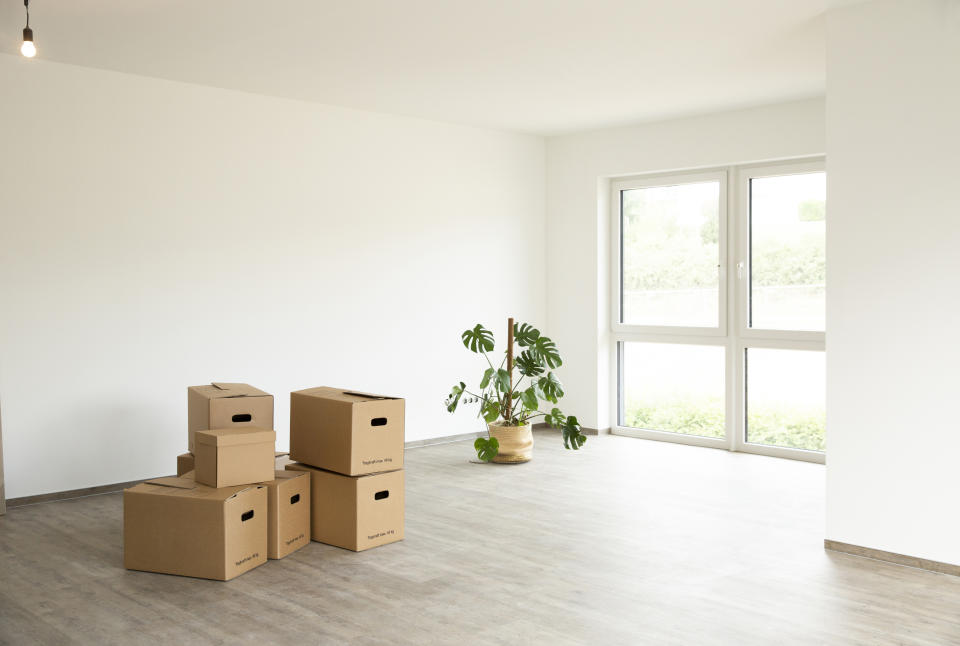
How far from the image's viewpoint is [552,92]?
5.61 metres

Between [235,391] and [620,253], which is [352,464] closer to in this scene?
[235,391]

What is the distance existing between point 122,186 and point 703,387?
4372mm

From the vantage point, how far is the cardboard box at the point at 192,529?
3.57m

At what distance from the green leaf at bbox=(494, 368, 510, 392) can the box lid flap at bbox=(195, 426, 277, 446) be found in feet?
8.01

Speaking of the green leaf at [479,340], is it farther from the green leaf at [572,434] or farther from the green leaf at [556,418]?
the green leaf at [572,434]

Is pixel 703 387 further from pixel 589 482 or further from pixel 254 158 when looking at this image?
pixel 254 158

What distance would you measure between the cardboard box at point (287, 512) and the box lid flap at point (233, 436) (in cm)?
21

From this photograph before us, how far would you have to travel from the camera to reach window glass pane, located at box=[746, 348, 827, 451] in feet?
19.9

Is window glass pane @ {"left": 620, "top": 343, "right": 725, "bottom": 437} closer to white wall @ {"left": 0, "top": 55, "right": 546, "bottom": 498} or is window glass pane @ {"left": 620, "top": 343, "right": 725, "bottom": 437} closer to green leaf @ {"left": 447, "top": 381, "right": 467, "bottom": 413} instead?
white wall @ {"left": 0, "top": 55, "right": 546, "bottom": 498}

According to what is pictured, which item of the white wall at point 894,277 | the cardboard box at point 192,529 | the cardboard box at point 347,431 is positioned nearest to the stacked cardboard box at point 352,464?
the cardboard box at point 347,431

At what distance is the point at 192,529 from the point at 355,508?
74 cm

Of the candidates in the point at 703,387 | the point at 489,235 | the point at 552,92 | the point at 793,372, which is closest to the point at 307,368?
the point at 489,235

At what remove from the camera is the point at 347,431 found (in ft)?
13.1

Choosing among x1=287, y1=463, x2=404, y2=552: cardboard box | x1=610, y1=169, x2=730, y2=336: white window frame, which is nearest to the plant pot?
x1=610, y1=169, x2=730, y2=336: white window frame
